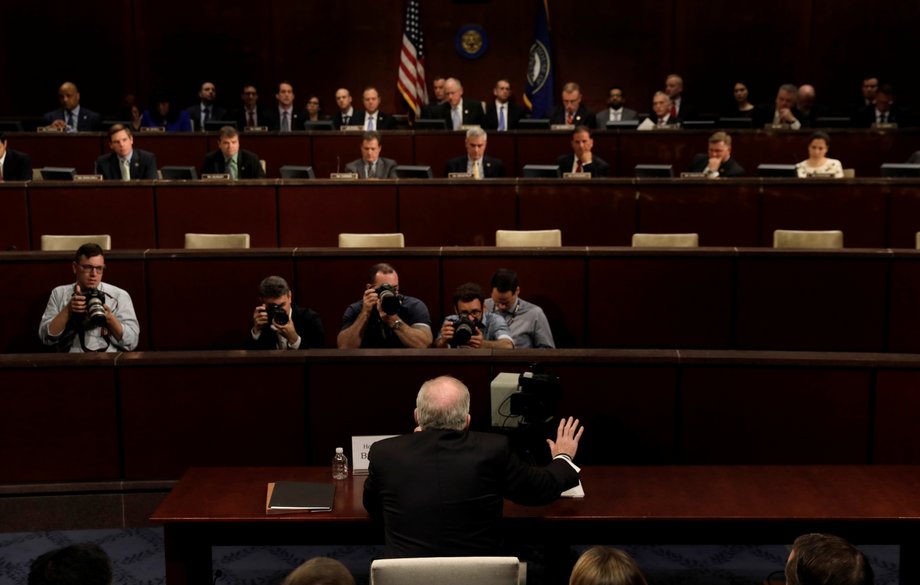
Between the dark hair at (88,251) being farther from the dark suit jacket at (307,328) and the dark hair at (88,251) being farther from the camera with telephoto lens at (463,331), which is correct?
the camera with telephoto lens at (463,331)

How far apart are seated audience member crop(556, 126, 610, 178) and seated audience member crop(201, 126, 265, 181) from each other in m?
2.67

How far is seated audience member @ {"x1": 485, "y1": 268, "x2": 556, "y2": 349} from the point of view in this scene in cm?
569

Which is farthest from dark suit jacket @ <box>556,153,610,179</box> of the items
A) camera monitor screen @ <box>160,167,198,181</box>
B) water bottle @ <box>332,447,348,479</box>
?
water bottle @ <box>332,447,348,479</box>

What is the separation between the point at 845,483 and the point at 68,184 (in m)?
5.93

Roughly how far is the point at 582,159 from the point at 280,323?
4.45 m

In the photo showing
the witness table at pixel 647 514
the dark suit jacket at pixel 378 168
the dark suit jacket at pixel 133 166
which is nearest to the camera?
the witness table at pixel 647 514

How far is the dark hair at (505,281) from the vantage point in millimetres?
5676

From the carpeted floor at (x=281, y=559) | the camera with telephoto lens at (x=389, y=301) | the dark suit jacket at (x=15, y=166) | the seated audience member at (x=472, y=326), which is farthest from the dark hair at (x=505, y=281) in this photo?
→ the dark suit jacket at (x=15, y=166)

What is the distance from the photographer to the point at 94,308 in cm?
559

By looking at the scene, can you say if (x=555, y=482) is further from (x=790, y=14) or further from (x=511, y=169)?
(x=790, y=14)

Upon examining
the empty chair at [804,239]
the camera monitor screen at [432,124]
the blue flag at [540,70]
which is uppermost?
the blue flag at [540,70]

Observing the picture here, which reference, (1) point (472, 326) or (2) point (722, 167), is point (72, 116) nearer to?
(2) point (722, 167)

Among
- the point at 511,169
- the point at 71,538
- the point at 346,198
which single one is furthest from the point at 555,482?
the point at 511,169

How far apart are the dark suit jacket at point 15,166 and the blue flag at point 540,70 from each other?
242 inches
